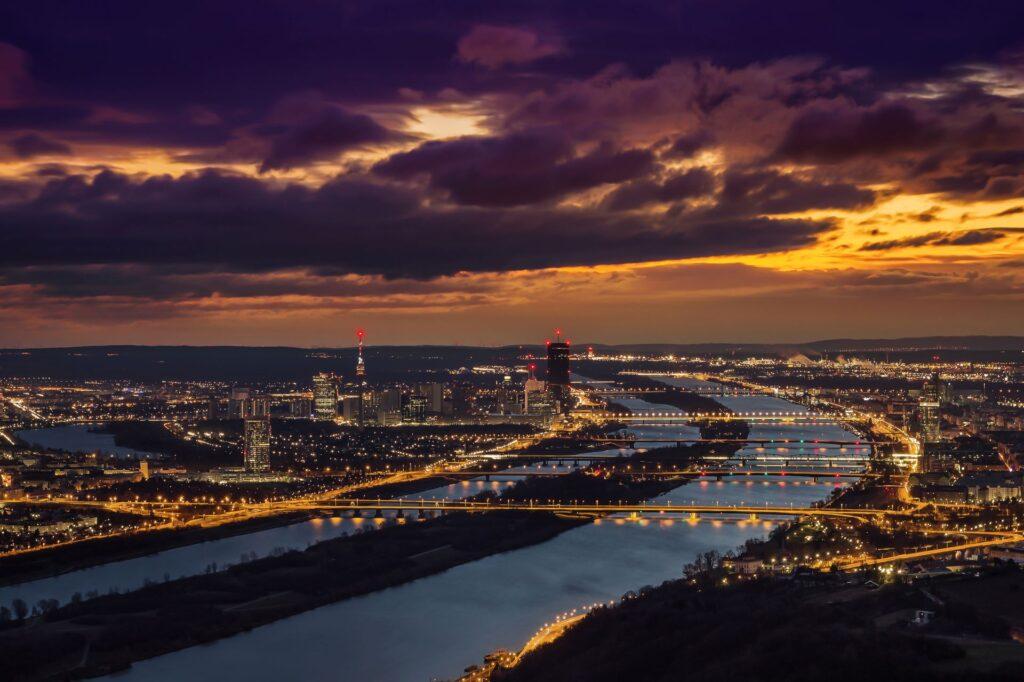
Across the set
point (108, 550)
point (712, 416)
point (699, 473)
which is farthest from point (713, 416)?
point (108, 550)

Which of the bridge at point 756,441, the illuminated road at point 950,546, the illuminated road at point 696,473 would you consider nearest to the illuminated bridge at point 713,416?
the bridge at point 756,441

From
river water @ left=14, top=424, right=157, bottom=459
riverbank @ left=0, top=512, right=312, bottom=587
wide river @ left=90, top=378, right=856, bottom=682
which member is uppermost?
river water @ left=14, top=424, right=157, bottom=459

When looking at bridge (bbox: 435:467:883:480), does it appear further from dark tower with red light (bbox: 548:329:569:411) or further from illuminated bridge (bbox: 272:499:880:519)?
dark tower with red light (bbox: 548:329:569:411)

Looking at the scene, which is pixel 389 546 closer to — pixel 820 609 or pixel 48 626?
pixel 48 626

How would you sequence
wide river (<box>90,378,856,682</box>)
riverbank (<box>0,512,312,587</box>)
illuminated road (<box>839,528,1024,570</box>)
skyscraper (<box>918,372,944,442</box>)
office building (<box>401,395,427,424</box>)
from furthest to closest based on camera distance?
office building (<box>401,395,427,424</box>) < skyscraper (<box>918,372,944,442</box>) < riverbank (<box>0,512,312,587</box>) < illuminated road (<box>839,528,1024,570</box>) < wide river (<box>90,378,856,682</box>)

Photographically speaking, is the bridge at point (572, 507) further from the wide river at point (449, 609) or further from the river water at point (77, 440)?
the river water at point (77, 440)

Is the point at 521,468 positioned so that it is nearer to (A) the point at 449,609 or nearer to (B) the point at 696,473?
(B) the point at 696,473

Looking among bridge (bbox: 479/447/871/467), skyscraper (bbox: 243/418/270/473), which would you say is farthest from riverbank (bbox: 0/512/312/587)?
bridge (bbox: 479/447/871/467)

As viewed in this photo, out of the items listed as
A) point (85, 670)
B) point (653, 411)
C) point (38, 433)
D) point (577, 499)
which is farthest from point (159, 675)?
point (653, 411)
